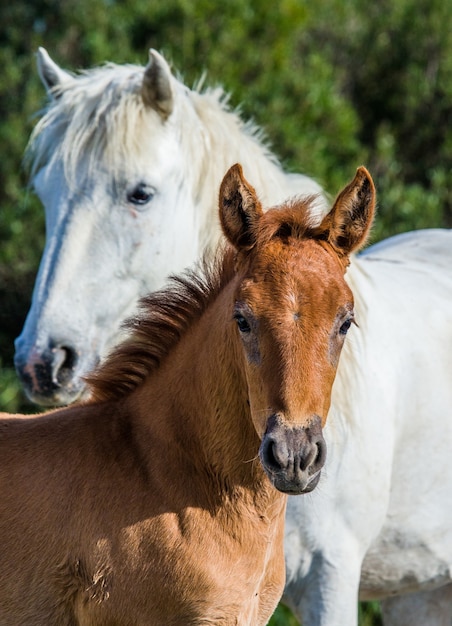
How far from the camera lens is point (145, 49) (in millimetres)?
10289

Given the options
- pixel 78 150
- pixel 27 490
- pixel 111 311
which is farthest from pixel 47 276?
pixel 27 490

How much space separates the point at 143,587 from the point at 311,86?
8339 millimetres

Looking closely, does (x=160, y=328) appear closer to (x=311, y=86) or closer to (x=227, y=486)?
(x=227, y=486)

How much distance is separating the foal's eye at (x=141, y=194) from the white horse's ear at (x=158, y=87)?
311 mm

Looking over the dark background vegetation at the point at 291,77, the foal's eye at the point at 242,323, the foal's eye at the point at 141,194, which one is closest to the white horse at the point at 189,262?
the foal's eye at the point at 141,194

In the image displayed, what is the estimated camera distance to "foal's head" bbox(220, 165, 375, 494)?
256 cm

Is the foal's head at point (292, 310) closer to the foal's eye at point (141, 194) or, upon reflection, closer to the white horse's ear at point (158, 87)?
the foal's eye at point (141, 194)

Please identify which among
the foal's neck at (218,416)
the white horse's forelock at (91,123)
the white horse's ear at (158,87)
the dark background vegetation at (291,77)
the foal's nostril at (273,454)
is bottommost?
the dark background vegetation at (291,77)

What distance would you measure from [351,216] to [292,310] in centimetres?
44

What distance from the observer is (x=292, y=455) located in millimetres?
2510

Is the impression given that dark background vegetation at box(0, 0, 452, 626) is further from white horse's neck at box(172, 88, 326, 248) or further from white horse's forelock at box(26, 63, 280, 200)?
white horse's neck at box(172, 88, 326, 248)

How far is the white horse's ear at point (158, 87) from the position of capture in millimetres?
3869

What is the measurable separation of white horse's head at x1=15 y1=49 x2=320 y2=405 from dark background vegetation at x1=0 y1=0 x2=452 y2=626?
13.1ft

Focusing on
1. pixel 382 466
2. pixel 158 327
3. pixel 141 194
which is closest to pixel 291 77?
pixel 141 194
